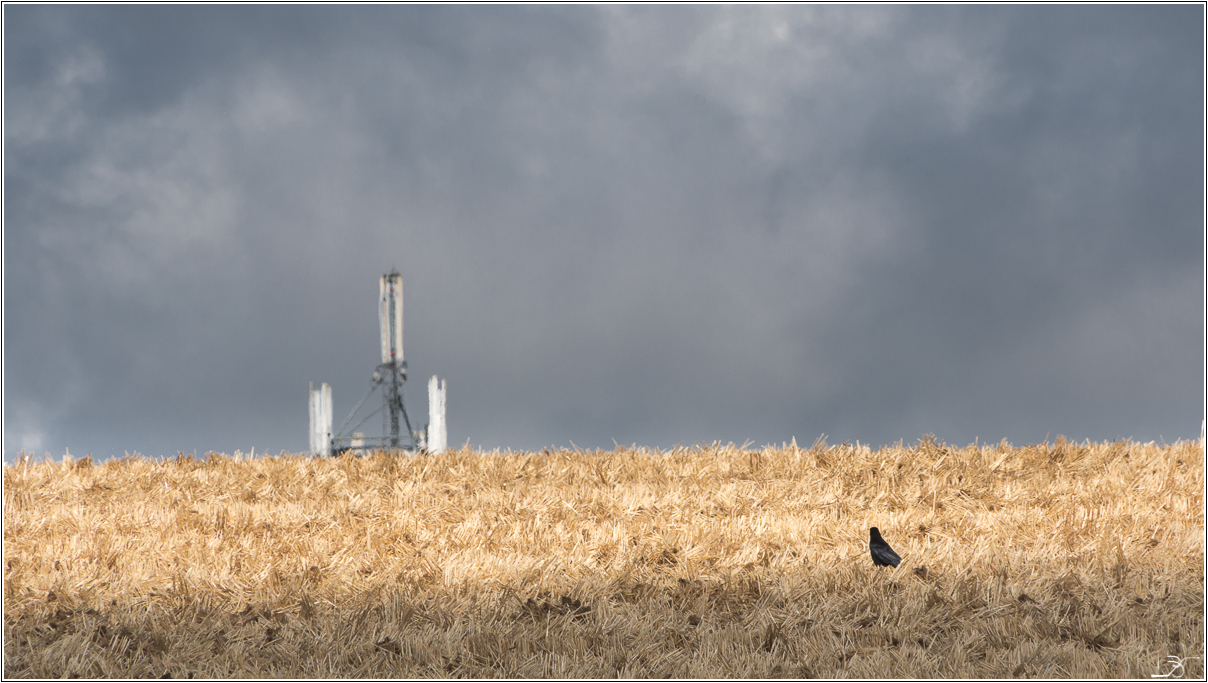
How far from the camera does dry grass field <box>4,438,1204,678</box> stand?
5.63 m

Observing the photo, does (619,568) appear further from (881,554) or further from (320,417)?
(320,417)

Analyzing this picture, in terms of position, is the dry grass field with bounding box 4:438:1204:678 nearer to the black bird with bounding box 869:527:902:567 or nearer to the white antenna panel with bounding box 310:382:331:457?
the black bird with bounding box 869:527:902:567

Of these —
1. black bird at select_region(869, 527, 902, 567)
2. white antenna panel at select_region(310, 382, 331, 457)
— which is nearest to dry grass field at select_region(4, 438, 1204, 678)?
black bird at select_region(869, 527, 902, 567)

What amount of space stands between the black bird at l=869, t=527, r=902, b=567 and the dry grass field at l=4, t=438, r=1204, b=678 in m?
0.12

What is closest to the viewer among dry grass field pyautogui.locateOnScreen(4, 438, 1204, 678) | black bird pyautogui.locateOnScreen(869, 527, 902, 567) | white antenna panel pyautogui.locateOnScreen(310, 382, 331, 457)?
dry grass field pyautogui.locateOnScreen(4, 438, 1204, 678)

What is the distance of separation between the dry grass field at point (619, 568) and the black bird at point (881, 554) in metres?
0.12

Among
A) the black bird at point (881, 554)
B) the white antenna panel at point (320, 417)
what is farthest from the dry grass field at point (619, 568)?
the white antenna panel at point (320, 417)

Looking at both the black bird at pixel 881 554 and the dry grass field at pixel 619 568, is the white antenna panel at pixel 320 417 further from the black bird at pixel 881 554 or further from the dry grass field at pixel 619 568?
the black bird at pixel 881 554

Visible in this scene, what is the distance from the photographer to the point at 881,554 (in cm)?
747

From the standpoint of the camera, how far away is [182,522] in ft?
32.8

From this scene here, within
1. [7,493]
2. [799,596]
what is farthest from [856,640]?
[7,493]

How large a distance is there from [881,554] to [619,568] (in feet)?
7.35

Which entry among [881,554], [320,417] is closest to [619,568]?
[881,554]

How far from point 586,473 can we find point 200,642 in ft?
21.8
